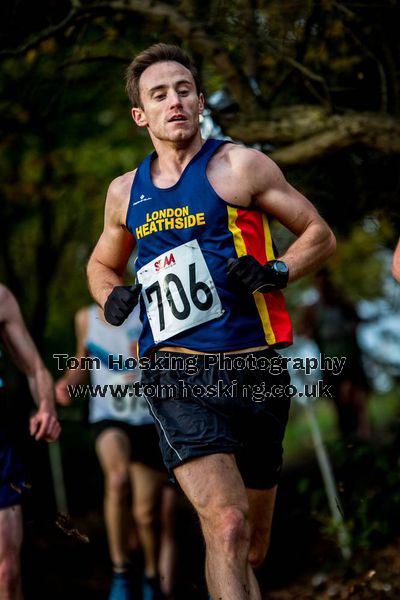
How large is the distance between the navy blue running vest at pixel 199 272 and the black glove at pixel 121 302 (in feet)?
0.30

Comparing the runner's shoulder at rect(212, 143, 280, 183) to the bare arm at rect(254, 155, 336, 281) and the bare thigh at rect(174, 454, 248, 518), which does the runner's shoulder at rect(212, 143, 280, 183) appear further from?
the bare thigh at rect(174, 454, 248, 518)

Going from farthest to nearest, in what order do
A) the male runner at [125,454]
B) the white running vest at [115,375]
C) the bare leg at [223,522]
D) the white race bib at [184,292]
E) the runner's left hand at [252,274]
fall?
the white running vest at [115,375]
the male runner at [125,454]
the white race bib at [184,292]
the runner's left hand at [252,274]
the bare leg at [223,522]

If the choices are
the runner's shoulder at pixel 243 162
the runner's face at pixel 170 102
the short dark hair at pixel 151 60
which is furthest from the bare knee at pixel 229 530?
the short dark hair at pixel 151 60

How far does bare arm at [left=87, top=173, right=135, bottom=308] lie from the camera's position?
4586mm

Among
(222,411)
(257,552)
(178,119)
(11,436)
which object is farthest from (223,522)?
(178,119)

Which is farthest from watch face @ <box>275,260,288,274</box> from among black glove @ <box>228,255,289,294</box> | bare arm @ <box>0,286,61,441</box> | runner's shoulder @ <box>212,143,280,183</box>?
bare arm @ <box>0,286,61,441</box>

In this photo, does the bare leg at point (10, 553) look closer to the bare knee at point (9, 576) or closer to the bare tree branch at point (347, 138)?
the bare knee at point (9, 576)

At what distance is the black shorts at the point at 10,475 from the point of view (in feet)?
15.6

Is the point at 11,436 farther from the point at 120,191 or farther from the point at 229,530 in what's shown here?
the point at 229,530

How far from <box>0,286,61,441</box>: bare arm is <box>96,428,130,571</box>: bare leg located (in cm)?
181

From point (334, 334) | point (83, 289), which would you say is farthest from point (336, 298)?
point (83, 289)

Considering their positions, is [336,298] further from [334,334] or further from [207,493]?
[207,493]

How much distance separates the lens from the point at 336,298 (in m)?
11.8

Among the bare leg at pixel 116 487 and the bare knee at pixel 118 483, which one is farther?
the bare knee at pixel 118 483
